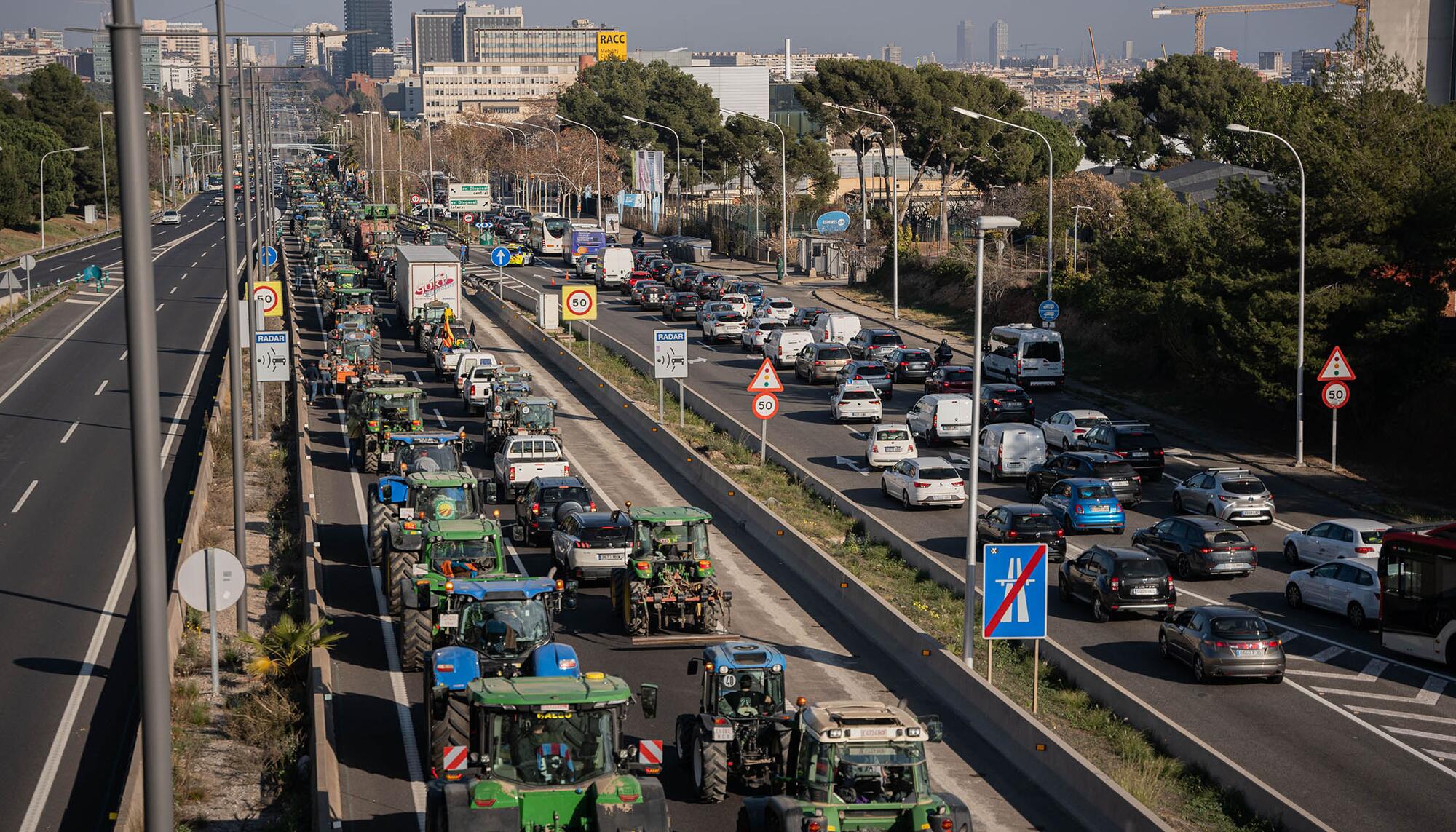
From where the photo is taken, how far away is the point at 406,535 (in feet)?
88.7

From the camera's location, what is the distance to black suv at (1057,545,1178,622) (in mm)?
28812

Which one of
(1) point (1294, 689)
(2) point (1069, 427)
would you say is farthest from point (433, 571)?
(2) point (1069, 427)

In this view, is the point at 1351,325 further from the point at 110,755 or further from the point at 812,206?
the point at 812,206

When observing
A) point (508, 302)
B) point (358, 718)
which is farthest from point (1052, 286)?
point (358, 718)

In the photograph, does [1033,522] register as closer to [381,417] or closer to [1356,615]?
[1356,615]

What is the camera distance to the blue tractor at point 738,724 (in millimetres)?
18500

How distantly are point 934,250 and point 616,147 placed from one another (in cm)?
7087

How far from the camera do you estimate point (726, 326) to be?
67.3 m

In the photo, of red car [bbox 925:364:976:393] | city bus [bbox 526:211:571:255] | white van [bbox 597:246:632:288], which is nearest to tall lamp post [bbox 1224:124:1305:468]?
red car [bbox 925:364:976:393]

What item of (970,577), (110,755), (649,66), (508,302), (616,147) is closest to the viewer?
(110,755)

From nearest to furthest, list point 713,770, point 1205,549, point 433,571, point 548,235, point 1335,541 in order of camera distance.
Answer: point 713,770, point 433,571, point 1205,549, point 1335,541, point 548,235

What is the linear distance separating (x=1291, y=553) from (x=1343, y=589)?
4.07 metres

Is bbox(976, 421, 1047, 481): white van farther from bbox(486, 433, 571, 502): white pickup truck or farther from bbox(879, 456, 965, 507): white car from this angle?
bbox(486, 433, 571, 502): white pickup truck

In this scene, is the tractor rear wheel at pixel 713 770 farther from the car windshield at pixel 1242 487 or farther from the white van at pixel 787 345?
the white van at pixel 787 345
